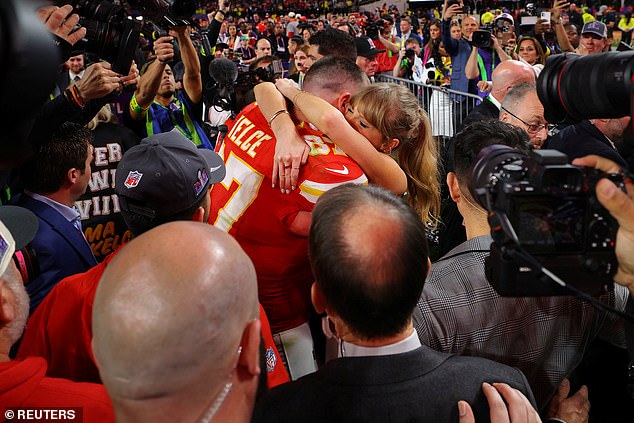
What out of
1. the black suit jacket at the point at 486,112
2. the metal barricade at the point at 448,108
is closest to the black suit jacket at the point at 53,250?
the black suit jacket at the point at 486,112

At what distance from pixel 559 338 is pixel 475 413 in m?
0.57

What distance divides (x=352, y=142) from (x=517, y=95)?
4.79 ft

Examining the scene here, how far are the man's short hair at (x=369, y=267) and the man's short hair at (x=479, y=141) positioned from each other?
0.77 m

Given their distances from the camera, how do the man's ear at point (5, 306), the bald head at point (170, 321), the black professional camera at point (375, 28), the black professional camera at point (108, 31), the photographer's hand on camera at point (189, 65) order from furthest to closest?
1. the black professional camera at point (375, 28)
2. the photographer's hand on camera at point (189, 65)
3. the black professional camera at point (108, 31)
4. the man's ear at point (5, 306)
5. the bald head at point (170, 321)

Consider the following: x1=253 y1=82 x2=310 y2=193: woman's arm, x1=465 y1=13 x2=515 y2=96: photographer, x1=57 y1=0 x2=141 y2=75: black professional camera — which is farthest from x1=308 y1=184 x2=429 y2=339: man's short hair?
x1=465 y1=13 x2=515 y2=96: photographer

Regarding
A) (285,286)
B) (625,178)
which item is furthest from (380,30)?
(625,178)

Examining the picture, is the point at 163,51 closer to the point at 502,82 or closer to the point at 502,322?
the point at 502,82

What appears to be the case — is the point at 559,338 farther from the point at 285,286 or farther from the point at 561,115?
the point at 285,286

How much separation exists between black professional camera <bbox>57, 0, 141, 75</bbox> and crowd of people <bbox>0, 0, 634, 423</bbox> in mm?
103

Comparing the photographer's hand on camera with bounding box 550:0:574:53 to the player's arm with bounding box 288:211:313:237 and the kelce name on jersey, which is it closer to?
the kelce name on jersey

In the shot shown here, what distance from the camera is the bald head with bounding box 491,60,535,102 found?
3.57m

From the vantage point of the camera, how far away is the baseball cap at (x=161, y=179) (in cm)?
157

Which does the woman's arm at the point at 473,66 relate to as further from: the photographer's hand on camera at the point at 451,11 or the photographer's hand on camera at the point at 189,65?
the photographer's hand on camera at the point at 189,65

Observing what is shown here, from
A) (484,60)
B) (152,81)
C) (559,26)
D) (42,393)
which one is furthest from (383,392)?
(559,26)
